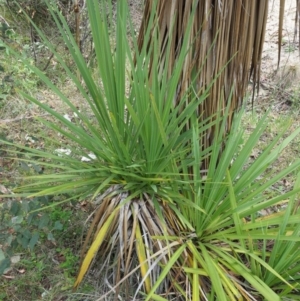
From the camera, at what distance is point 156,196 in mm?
1677

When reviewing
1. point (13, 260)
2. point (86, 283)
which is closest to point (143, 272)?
point (86, 283)

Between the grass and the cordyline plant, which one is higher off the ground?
the cordyline plant

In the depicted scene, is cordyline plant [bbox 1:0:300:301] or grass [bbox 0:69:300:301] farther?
grass [bbox 0:69:300:301]

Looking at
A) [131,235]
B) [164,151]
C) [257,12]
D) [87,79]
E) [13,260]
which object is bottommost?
[13,260]

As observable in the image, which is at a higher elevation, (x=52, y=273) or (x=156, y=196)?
(x=156, y=196)

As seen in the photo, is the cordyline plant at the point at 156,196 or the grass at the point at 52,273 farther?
the grass at the point at 52,273

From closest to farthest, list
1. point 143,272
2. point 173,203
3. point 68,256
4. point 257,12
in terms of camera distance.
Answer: point 143,272 → point 173,203 → point 257,12 → point 68,256

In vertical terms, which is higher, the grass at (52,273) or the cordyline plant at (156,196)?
the cordyline plant at (156,196)

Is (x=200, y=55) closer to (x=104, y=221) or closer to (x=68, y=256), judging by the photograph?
(x=104, y=221)

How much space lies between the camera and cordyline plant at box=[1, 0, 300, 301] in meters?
1.51

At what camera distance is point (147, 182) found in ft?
5.30

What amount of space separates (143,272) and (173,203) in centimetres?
29

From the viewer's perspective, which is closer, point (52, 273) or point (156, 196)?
point (156, 196)

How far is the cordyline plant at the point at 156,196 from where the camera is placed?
1506mm
